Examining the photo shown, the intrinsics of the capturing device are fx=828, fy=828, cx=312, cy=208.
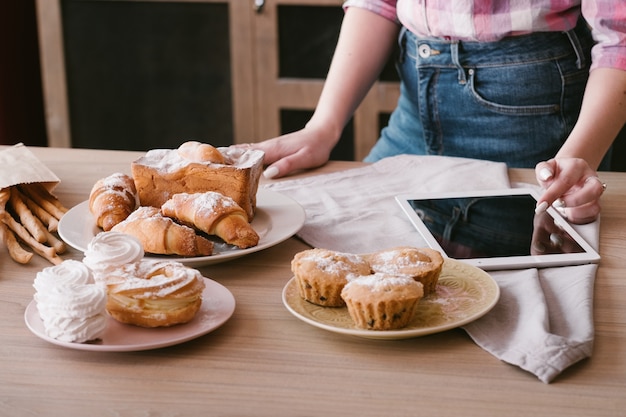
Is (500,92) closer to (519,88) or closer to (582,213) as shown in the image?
(519,88)

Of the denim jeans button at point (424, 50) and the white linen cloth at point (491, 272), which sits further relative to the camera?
the denim jeans button at point (424, 50)

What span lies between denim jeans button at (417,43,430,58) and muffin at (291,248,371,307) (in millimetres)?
874

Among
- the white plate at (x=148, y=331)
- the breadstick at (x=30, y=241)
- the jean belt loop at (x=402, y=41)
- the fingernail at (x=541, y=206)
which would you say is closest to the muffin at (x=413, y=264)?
the white plate at (x=148, y=331)

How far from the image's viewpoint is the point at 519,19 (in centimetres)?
156

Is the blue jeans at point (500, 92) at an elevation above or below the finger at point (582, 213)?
above

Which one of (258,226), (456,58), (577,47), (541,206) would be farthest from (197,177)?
(577,47)

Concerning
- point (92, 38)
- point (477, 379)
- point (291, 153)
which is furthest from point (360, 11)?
point (92, 38)

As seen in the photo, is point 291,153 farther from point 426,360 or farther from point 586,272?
point 426,360

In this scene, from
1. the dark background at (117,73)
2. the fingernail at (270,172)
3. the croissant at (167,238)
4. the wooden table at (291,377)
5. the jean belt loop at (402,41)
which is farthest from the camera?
the dark background at (117,73)

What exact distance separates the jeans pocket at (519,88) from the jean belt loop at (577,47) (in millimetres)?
43

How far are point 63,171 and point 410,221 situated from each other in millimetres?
635

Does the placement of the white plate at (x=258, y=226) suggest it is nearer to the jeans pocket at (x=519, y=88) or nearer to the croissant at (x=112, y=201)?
the croissant at (x=112, y=201)

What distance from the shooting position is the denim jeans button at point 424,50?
1703mm

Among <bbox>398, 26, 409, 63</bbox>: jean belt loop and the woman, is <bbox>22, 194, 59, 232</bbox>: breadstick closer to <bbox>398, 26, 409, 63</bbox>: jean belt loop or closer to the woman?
the woman
